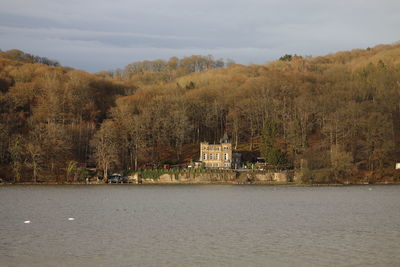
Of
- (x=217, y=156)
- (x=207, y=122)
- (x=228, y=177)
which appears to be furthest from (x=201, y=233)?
(x=207, y=122)

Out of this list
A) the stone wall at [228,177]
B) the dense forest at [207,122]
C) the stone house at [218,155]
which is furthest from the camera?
the stone house at [218,155]

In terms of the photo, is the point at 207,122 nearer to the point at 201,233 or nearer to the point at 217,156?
the point at 217,156

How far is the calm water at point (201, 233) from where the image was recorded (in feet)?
77.9

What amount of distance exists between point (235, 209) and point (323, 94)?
246 ft

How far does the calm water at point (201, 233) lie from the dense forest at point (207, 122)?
3476cm

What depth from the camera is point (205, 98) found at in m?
124

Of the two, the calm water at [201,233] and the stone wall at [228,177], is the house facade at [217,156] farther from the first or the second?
the calm water at [201,233]

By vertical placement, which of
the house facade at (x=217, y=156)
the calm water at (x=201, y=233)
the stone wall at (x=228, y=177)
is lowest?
the calm water at (x=201, y=233)

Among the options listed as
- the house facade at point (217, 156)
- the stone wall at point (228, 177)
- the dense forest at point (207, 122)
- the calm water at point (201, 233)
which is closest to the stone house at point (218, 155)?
the house facade at point (217, 156)

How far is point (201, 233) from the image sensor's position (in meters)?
31.3

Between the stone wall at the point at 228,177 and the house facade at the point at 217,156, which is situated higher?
the house facade at the point at 217,156

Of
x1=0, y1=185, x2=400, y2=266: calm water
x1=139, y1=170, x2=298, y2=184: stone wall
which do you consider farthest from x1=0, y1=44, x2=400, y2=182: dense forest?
x1=0, y1=185, x2=400, y2=266: calm water

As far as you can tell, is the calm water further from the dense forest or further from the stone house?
the stone house

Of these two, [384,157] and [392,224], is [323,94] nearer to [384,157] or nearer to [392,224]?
[384,157]
